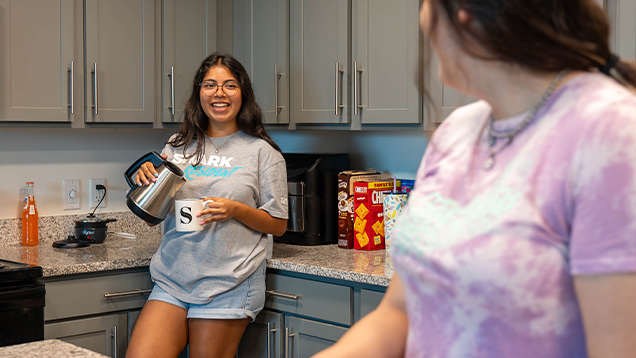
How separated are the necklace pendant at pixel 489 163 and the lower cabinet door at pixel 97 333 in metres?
2.00

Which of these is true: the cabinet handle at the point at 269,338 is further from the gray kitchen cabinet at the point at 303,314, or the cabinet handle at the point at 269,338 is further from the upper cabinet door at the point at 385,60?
the upper cabinet door at the point at 385,60

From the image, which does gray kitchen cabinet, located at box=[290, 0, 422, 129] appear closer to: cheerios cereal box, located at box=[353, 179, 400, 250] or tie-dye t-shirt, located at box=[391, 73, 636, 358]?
cheerios cereal box, located at box=[353, 179, 400, 250]

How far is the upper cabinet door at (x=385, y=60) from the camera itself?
2.29m

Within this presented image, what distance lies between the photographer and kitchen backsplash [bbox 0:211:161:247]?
2.68 meters

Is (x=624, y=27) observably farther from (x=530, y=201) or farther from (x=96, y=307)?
(x=96, y=307)

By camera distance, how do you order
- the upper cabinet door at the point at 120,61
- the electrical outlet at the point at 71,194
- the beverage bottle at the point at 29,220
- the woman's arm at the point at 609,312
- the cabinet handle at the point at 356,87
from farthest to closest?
the electrical outlet at the point at 71,194
the beverage bottle at the point at 29,220
the upper cabinet door at the point at 120,61
the cabinet handle at the point at 356,87
the woman's arm at the point at 609,312

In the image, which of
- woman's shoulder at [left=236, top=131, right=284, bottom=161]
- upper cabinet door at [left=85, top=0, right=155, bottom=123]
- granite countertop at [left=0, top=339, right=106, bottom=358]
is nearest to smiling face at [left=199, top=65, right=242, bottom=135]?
woman's shoulder at [left=236, top=131, right=284, bottom=161]

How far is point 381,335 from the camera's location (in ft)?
2.49

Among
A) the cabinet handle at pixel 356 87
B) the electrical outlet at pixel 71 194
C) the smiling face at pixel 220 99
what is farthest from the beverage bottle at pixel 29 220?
the cabinet handle at pixel 356 87

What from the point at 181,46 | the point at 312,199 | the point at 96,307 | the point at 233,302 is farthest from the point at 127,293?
the point at 181,46

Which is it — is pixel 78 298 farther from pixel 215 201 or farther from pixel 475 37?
pixel 475 37

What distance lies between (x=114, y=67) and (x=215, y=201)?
3.11 ft


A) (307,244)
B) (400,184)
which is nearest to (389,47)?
(400,184)

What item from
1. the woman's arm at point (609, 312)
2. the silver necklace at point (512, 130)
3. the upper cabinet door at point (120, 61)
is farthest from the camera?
the upper cabinet door at point (120, 61)
